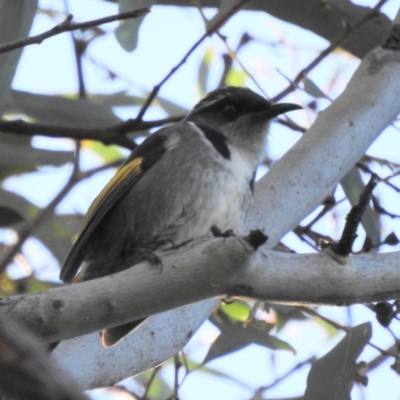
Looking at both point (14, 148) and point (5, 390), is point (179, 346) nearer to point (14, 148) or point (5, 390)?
point (14, 148)

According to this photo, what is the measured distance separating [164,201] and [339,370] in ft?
3.11

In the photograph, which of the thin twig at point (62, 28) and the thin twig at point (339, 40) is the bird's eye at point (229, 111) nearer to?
the thin twig at point (339, 40)

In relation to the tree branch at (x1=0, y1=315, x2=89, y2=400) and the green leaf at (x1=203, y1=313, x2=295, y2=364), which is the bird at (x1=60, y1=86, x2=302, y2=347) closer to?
the green leaf at (x1=203, y1=313, x2=295, y2=364)

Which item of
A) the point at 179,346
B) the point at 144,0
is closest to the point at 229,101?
the point at 144,0

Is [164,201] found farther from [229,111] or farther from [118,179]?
[229,111]

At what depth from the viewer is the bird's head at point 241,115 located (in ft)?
9.82

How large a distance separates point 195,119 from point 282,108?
405 millimetres

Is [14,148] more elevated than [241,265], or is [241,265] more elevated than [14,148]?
[14,148]

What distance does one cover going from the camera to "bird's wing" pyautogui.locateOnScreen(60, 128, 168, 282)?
242 centimetres

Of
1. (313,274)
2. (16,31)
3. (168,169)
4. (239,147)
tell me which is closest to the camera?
(313,274)

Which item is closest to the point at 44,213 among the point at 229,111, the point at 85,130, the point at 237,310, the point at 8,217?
the point at 8,217

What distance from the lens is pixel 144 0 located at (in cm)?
288

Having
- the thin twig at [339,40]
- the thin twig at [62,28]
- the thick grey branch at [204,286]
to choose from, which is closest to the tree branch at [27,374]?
the thick grey branch at [204,286]

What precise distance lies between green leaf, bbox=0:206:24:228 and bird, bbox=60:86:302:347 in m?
0.78
